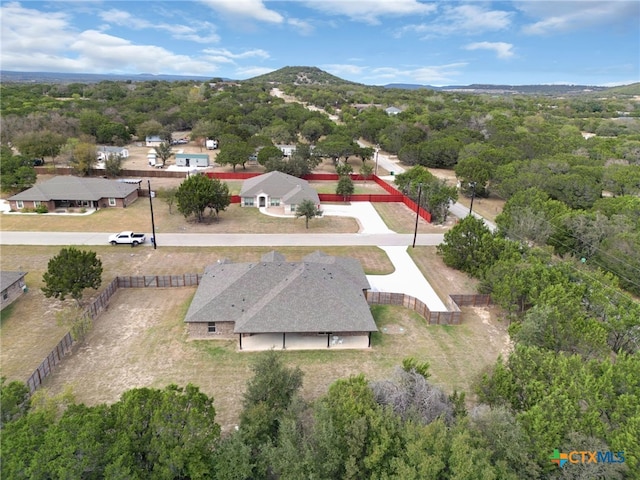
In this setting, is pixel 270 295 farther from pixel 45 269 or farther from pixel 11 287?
pixel 45 269

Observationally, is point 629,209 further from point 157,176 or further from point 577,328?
point 157,176

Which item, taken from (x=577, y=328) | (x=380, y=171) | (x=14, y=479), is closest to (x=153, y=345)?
(x=14, y=479)

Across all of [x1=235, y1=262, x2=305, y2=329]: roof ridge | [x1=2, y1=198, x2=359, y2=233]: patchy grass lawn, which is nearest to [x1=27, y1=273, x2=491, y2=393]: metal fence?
[x1=235, y1=262, x2=305, y2=329]: roof ridge

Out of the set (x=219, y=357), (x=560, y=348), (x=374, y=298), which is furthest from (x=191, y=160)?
(x=560, y=348)

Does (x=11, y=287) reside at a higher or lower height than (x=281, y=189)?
lower

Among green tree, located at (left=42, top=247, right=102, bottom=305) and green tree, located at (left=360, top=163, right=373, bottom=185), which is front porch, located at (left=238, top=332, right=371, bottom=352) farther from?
green tree, located at (left=360, top=163, right=373, bottom=185)
